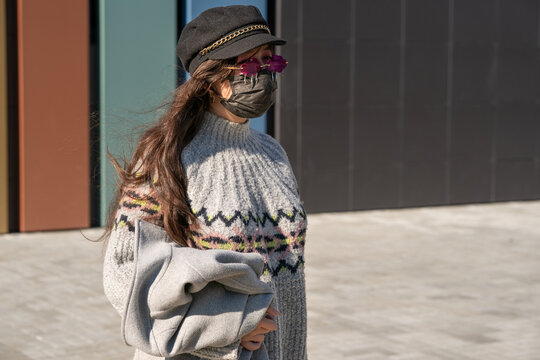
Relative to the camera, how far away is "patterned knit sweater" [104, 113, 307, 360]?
8.21 ft

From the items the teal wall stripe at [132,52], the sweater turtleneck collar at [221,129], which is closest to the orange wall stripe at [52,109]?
the teal wall stripe at [132,52]

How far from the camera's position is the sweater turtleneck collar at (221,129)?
8.95ft

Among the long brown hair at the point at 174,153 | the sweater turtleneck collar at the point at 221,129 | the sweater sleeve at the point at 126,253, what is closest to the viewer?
the sweater sleeve at the point at 126,253

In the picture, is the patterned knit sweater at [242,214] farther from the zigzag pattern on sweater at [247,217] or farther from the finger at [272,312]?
the finger at [272,312]

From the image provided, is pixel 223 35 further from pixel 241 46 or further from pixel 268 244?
pixel 268 244

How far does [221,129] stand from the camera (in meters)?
2.74

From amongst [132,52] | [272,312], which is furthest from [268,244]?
[132,52]

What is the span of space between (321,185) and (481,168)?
303 centimetres

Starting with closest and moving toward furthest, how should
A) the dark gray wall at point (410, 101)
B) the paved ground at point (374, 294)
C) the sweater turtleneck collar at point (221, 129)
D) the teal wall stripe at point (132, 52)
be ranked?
the sweater turtleneck collar at point (221, 129) → the paved ground at point (374, 294) → the teal wall stripe at point (132, 52) → the dark gray wall at point (410, 101)

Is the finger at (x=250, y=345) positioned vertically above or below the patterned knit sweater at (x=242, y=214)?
below

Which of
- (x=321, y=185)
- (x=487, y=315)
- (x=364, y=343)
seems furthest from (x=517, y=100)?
(x=364, y=343)

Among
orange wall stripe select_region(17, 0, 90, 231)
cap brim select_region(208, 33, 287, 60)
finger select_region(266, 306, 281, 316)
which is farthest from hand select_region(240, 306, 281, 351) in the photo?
orange wall stripe select_region(17, 0, 90, 231)

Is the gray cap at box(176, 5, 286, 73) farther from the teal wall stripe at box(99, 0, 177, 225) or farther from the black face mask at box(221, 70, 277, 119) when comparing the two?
the teal wall stripe at box(99, 0, 177, 225)

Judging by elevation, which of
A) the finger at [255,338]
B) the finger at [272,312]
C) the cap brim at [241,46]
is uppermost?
the cap brim at [241,46]
